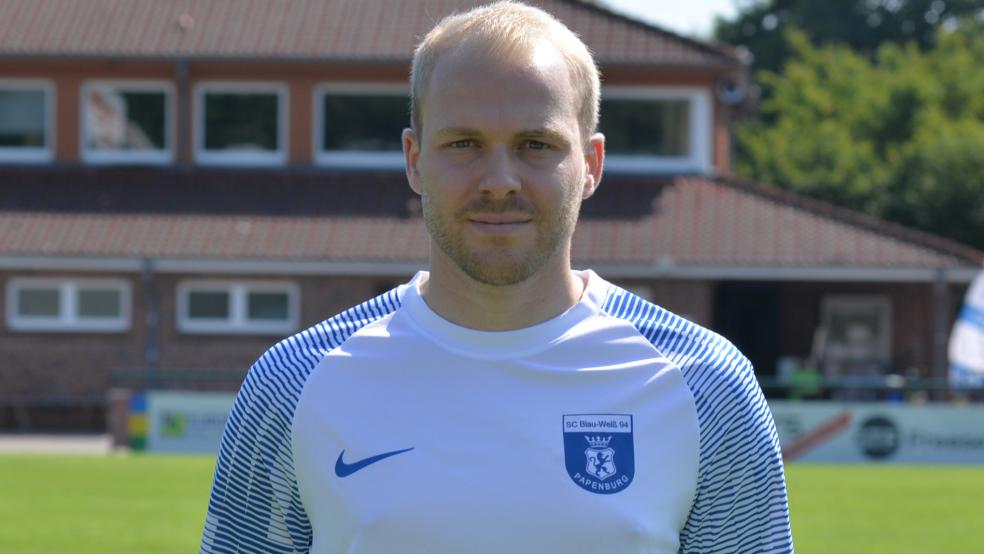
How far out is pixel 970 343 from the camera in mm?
28891

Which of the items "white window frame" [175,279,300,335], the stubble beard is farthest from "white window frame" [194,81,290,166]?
the stubble beard

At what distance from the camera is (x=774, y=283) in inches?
1494

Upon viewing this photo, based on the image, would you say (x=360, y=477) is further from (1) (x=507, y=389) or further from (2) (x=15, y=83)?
(2) (x=15, y=83)

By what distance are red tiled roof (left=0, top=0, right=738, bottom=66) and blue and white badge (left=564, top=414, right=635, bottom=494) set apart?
1272 inches

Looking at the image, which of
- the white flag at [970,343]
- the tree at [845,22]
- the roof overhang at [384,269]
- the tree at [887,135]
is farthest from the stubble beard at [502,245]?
the tree at [845,22]

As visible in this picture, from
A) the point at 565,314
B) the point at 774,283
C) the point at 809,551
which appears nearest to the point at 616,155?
the point at 774,283

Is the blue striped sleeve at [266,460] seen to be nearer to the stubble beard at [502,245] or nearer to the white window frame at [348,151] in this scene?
the stubble beard at [502,245]

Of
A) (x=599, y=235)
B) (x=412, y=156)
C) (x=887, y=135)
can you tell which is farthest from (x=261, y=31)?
(x=412, y=156)

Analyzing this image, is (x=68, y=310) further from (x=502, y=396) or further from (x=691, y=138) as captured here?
(x=502, y=396)

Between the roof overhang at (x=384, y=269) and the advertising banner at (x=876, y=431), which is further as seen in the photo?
the roof overhang at (x=384, y=269)

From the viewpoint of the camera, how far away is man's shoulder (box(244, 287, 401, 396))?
3.41m

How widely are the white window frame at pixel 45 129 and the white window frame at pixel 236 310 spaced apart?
466cm

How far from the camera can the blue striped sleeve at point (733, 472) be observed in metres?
3.36

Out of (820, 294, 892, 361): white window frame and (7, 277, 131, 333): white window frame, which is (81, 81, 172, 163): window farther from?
(820, 294, 892, 361): white window frame
